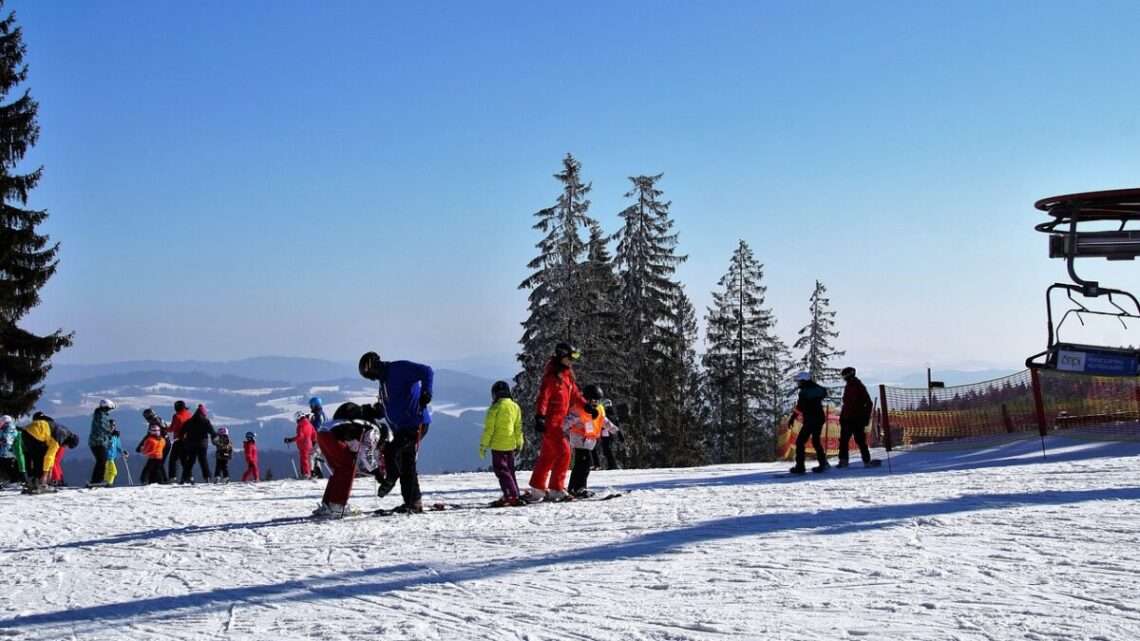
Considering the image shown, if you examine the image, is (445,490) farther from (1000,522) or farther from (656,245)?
(656,245)

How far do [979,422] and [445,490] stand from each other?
13.6 m

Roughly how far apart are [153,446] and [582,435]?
463 inches

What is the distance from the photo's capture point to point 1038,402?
21.3 metres

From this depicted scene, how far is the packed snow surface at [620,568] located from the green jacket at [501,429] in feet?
2.66

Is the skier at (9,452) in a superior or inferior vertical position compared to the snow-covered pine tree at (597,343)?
inferior

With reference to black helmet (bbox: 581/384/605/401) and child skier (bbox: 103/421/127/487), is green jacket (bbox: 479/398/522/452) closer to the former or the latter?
black helmet (bbox: 581/384/605/401)

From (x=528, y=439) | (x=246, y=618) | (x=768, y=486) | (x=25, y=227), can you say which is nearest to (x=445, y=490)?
(x=768, y=486)

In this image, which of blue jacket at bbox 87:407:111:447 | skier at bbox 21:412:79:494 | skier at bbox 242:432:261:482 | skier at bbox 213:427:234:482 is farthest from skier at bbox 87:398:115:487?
skier at bbox 242:432:261:482

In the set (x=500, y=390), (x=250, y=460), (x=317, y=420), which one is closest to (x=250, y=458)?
(x=250, y=460)

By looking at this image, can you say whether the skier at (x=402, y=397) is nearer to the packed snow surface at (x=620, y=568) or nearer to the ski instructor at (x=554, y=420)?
the packed snow surface at (x=620, y=568)

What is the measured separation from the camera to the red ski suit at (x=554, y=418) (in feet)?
42.7

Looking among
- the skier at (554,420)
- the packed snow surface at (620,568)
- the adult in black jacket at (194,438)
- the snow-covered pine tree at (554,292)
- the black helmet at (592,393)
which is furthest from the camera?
the snow-covered pine tree at (554,292)

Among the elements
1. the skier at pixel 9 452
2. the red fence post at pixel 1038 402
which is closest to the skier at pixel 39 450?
the skier at pixel 9 452

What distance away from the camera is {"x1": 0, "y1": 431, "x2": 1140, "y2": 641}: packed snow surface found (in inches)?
264
